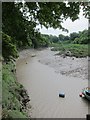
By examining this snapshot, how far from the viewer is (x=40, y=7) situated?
3.40 meters

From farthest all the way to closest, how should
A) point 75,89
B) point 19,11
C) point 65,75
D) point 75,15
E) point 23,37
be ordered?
point 65,75 < point 75,89 < point 23,37 < point 19,11 < point 75,15

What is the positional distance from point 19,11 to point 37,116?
8.63m

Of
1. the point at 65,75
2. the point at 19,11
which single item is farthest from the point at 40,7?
the point at 65,75

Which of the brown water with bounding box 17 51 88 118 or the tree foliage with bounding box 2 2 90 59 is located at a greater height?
the tree foliage with bounding box 2 2 90 59

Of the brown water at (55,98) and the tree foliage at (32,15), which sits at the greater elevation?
the tree foliage at (32,15)

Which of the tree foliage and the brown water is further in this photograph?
the brown water

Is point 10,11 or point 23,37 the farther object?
point 23,37

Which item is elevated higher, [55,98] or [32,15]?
[32,15]

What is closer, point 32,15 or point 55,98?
point 32,15

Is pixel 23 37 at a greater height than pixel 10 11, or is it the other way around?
pixel 10 11

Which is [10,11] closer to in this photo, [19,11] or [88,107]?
[19,11]

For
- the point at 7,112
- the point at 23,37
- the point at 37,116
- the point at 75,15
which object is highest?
the point at 75,15

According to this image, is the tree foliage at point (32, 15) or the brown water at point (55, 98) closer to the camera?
the tree foliage at point (32, 15)

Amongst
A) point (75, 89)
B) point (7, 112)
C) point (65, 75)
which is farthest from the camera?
point (65, 75)
